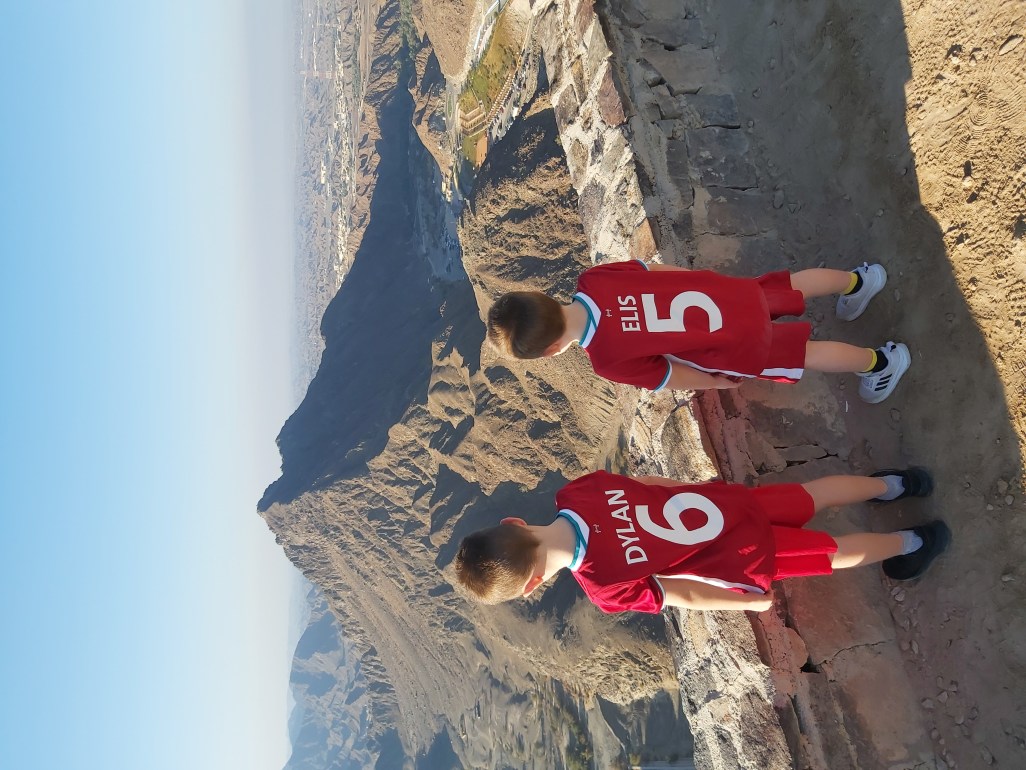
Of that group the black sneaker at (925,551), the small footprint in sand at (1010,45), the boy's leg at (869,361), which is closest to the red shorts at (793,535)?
the black sneaker at (925,551)

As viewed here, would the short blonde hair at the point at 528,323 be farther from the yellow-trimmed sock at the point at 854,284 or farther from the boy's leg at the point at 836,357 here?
the yellow-trimmed sock at the point at 854,284

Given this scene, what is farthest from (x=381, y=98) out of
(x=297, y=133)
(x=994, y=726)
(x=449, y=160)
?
(x=297, y=133)

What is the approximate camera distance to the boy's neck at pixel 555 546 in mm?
2049

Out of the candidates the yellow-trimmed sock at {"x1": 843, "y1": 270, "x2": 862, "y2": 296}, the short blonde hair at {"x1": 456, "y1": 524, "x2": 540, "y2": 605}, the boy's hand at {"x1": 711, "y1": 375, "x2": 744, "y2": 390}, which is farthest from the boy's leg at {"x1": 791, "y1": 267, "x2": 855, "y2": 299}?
the short blonde hair at {"x1": 456, "y1": 524, "x2": 540, "y2": 605}

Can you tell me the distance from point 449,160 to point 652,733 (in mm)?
12545

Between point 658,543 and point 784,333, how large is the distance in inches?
36.1

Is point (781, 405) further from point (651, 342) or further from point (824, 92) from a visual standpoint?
point (824, 92)

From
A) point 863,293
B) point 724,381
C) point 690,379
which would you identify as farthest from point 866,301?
point 690,379

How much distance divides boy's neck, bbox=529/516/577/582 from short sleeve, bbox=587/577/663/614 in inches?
5.4

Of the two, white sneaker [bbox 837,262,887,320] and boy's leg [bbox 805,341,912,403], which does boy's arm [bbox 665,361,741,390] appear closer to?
boy's leg [bbox 805,341,912,403]

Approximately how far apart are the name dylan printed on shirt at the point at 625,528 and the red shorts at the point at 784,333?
73 cm

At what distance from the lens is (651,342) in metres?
2.21

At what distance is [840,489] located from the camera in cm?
230

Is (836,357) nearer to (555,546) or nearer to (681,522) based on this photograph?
(681,522)
